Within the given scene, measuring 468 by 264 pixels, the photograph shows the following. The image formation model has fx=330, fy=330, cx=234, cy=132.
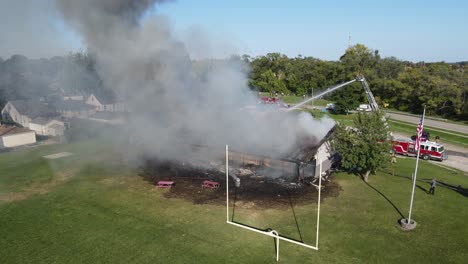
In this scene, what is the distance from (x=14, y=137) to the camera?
1419 inches

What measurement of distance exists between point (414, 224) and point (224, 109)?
19931 mm

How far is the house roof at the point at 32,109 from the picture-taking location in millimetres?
46781

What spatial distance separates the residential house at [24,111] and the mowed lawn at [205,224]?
2489 centimetres

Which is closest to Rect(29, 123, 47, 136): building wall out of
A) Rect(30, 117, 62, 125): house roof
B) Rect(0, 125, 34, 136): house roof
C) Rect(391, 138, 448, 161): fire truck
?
Rect(30, 117, 62, 125): house roof

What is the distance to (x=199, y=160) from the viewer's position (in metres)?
27.8

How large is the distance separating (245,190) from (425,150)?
1901 centimetres

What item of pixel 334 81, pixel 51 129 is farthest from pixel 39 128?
pixel 334 81

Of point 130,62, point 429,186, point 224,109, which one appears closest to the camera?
point 429,186

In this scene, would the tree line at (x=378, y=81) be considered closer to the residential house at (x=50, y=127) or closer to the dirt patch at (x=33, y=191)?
the residential house at (x=50, y=127)

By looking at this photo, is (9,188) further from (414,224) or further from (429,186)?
(429,186)

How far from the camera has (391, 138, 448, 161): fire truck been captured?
98.3ft

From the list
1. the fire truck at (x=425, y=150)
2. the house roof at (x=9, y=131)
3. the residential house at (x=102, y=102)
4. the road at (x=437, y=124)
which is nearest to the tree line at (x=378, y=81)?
the road at (x=437, y=124)

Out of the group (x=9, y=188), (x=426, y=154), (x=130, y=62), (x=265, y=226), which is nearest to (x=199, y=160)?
(x=130, y=62)

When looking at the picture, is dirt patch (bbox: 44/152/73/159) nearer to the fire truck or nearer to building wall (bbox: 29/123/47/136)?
building wall (bbox: 29/123/47/136)
